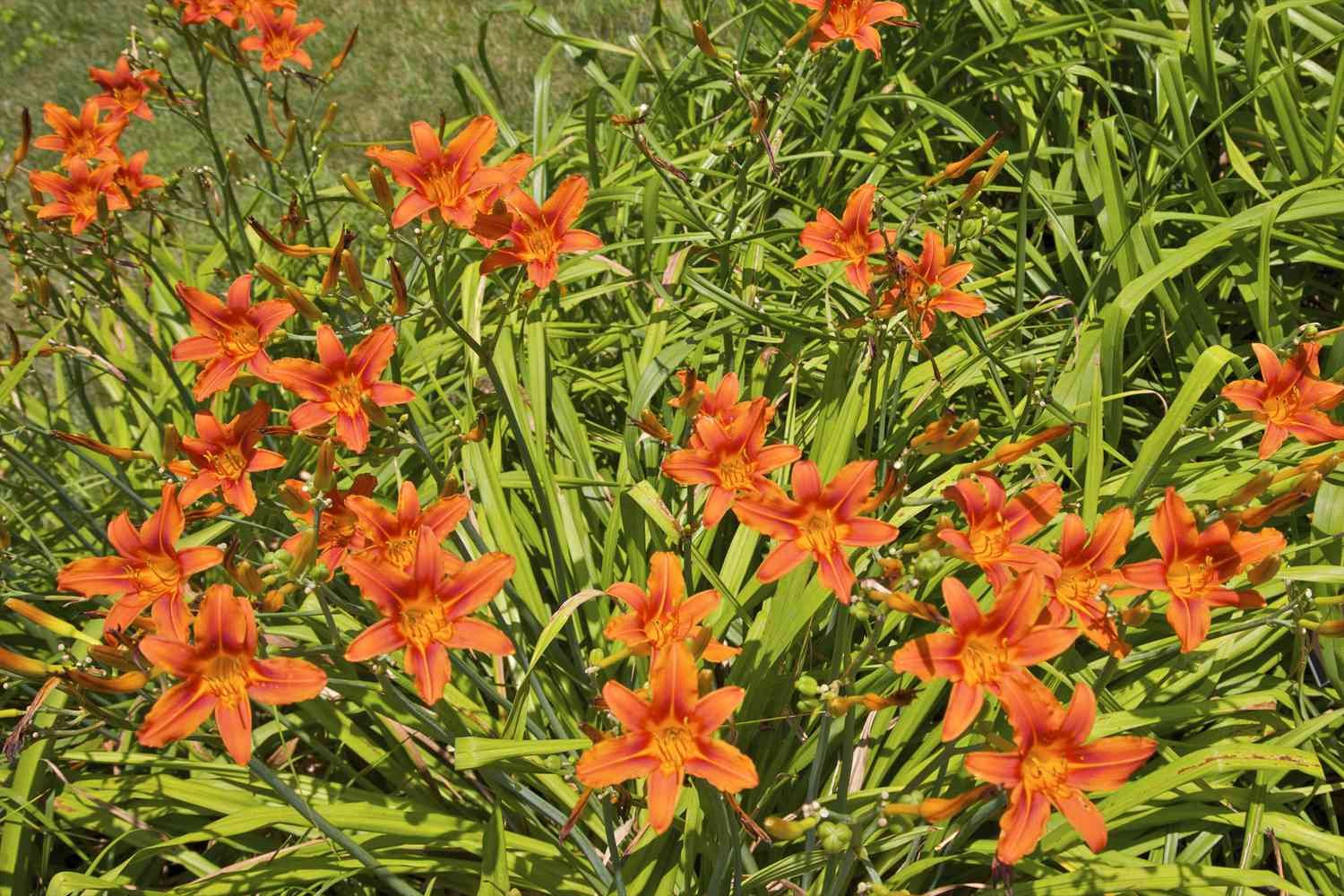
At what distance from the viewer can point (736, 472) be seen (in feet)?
5.14

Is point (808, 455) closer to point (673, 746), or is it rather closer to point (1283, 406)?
point (1283, 406)

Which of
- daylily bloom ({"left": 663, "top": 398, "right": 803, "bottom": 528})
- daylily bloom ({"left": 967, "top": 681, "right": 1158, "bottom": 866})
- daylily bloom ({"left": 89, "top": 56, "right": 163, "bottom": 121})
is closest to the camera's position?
daylily bloom ({"left": 967, "top": 681, "right": 1158, "bottom": 866})

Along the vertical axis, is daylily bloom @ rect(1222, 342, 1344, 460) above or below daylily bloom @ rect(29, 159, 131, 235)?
below

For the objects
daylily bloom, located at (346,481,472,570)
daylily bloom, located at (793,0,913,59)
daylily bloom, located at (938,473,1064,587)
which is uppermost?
daylily bloom, located at (793,0,913,59)

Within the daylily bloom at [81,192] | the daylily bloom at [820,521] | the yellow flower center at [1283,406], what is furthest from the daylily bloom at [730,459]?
the daylily bloom at [81,192]

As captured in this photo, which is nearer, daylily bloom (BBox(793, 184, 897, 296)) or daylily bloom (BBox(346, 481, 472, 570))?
daylily bloom (BBox(346, 481, 472, 570))

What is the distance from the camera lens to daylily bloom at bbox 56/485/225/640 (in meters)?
1.47

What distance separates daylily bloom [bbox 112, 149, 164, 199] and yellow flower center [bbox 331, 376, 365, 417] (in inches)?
46.8

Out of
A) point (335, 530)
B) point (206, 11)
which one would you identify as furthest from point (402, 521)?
point (206, 11)

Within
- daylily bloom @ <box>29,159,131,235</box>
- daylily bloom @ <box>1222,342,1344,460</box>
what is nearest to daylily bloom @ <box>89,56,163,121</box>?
daylily bloom @ <box>29,159,131,235</box>

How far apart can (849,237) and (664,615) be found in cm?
88

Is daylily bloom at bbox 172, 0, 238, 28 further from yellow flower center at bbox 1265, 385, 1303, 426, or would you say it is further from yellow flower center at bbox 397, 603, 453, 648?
yellow flower center at bbox 1265, 385, 1303, 426

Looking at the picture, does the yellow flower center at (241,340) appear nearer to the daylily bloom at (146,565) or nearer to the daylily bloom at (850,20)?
the daylily bloom at (146,565)

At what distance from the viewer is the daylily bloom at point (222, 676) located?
1232 mm
